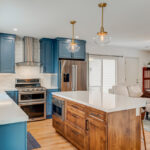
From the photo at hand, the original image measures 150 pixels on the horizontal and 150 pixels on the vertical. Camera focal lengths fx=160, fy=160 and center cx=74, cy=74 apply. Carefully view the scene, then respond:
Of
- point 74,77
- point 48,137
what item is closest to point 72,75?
point 74,77

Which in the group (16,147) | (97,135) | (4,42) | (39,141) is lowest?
(39,141)

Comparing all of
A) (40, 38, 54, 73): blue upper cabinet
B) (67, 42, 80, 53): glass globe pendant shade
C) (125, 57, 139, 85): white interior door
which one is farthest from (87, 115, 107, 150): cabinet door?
(125, 57, 139, 85): white interior door

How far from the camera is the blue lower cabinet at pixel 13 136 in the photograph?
1419mm

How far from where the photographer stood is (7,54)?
445 centimetres

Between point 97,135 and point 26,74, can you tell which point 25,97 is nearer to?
point 26,74

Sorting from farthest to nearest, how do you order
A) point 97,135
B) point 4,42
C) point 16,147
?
point 4,42 < point 97,135 < point 16,147

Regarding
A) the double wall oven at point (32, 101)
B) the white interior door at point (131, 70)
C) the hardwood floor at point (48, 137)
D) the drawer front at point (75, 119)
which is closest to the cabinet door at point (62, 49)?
the double wall oven at point (32, 101)

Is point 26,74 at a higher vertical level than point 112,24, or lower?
lower

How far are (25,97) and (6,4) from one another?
8.38 feet

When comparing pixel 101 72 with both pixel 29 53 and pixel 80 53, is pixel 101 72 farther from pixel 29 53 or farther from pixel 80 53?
pixel 29 53

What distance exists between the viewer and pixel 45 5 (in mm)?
2617

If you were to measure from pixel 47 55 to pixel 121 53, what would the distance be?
3280 mm

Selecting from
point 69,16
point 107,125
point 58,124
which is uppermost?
point 69,16

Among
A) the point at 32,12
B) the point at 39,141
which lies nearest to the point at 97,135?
the point at 39,141
